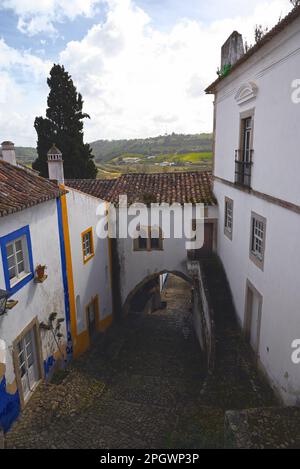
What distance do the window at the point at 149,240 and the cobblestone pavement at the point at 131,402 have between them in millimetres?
4679

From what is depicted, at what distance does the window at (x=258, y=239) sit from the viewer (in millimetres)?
9613

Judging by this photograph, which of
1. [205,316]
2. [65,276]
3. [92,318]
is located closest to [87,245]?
[65,276]

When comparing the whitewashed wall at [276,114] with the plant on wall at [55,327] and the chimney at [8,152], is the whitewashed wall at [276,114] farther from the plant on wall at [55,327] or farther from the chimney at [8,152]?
the chimney at [8,152]

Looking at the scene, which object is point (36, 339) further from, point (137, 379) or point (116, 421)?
point (137, 379)

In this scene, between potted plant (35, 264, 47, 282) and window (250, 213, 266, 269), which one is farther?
window (250, 213, 266, 269)

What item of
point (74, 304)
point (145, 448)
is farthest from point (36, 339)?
point (145, 448)

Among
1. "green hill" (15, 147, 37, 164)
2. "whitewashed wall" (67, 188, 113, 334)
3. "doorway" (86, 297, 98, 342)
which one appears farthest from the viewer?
"green hill" (15, 147, 37, 164)

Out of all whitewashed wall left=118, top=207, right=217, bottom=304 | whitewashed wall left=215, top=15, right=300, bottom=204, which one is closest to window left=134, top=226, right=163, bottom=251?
whitewashed wall left=118, top=207, right=217, bottom=304

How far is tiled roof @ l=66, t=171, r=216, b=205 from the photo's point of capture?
1584 centimetres

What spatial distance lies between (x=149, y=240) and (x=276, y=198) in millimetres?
8586

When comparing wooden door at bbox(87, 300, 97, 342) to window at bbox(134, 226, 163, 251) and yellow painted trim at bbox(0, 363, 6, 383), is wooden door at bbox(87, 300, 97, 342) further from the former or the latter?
yellow painted trim at bbox(0, 363, 6, 383)

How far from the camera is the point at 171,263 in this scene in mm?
16531

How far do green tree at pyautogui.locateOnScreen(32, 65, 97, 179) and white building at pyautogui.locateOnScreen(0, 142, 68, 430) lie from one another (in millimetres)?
13254

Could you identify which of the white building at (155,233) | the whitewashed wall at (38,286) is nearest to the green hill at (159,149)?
the white building at (155,233)
